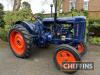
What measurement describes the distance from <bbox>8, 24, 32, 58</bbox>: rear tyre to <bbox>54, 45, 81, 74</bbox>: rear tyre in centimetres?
116

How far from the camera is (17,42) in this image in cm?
754

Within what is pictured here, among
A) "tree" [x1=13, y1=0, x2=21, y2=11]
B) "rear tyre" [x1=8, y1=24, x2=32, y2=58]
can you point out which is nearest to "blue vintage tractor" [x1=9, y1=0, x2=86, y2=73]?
"rear tyre" [x1=8, y1=24, x2=32, y2=58]

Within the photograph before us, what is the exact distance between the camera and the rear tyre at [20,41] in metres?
6.86

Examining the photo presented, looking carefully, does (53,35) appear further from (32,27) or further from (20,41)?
(20,41)

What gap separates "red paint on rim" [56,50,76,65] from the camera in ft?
19.5

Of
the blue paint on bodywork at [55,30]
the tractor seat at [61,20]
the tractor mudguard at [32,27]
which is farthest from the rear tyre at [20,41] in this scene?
the tractor seat at [61,20]

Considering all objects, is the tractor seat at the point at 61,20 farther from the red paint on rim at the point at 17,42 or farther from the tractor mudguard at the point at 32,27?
the red paint on rim at the point at 17,42

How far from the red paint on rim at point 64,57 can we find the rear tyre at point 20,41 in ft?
3.89

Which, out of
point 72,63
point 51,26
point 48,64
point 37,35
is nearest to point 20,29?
point 37,35

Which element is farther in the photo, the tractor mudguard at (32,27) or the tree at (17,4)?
the tree at (17,4)

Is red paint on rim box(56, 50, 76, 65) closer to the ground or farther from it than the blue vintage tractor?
closer to the ground

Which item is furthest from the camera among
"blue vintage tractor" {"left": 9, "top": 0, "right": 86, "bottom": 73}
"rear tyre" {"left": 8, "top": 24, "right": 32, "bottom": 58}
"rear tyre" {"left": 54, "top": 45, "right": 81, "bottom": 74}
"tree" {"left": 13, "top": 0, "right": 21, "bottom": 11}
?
"tree" {"left": 13, "top": 0, "right": 21, "bottom": 11}

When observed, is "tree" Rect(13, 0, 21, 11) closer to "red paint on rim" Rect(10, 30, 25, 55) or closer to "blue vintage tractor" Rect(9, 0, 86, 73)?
"blue vintage tractor" Rect(9, 0, 86, 73)

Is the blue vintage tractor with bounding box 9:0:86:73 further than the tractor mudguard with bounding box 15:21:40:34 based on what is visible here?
No
